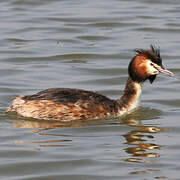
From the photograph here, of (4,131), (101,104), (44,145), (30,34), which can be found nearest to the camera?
(44,145)

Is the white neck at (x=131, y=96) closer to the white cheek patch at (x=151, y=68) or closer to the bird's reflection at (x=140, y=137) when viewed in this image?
the bird's reflection at (x=140, y=137)

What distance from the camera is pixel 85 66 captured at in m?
15.3

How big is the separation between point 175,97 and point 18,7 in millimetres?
8760

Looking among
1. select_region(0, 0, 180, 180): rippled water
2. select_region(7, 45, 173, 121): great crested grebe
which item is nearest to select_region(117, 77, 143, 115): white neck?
select_region(7, 45, 173, 121): great crested grebe

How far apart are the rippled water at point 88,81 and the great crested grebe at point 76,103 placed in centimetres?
14

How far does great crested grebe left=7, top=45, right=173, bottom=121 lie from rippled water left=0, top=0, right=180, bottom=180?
0.46 ft

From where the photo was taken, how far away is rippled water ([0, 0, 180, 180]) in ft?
31.5

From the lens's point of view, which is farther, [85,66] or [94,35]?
[94,35]

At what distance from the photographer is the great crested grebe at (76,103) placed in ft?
37.8

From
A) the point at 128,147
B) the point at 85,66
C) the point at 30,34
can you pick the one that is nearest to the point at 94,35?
the point at 30,34

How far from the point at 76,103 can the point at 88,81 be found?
2.66 m

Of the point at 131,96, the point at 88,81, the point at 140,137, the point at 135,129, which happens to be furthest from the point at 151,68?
the point at 88,81

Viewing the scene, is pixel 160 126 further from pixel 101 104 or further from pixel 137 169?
pixel 137 169

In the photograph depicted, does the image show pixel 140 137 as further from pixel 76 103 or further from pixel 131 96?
pixel 131 96
